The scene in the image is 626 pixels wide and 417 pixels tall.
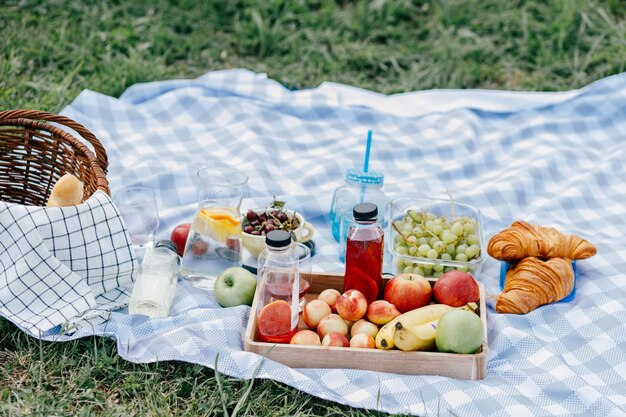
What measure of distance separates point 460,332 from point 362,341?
0.85 ft

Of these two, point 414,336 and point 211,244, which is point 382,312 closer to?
point 414,336

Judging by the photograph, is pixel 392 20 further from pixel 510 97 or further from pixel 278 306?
pixel 278 306

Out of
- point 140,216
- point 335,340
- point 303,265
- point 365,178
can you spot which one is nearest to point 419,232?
point 365,178

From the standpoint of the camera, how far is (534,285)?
8.25 feet

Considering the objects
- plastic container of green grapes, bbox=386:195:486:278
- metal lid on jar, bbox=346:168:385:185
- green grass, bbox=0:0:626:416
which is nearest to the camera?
plastic container of green grapes, bbox=386:195:486:278

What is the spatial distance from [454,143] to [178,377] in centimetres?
178

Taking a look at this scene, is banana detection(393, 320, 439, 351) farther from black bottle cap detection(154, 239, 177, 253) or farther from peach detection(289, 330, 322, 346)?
black bottle cap detection(154, 239, 177, 253)

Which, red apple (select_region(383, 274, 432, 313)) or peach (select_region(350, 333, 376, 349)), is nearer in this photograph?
peach (select_region(350, 333, 376, 349))

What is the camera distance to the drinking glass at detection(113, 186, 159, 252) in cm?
280

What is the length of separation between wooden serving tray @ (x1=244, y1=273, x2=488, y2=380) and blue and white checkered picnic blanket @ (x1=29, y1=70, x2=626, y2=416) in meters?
0.03

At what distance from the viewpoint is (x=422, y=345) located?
7.30ft

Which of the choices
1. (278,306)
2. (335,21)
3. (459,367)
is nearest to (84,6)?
(335,21)

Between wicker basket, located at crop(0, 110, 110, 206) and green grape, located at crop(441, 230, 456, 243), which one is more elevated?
wicker basket, located at crop(0, 110, 110, 206)

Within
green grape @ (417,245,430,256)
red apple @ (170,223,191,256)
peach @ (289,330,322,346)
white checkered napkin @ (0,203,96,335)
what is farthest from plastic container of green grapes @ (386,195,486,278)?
white checkered napkin @ (0,203,96,335)
